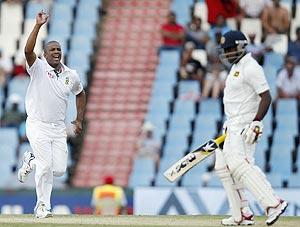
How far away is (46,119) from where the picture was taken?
13.5m

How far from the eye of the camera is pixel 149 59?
23438 mm

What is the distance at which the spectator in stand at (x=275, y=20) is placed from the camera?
72.9 ft

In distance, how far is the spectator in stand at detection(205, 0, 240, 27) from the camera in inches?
896

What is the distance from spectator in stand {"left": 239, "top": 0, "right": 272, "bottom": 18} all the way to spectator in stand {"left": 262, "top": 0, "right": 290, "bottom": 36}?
356 mm

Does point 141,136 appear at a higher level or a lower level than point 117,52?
lower

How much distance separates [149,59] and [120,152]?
2.52 m

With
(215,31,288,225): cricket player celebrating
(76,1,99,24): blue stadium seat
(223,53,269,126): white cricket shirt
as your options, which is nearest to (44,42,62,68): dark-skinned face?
(215,31,288,225): cricket player celebrating

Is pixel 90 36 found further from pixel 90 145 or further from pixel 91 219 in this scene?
pixel 91 219

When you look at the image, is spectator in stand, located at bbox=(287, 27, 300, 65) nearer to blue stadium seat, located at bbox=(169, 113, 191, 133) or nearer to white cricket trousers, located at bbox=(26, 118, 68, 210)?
blue stadium seat, located at bbox=(169, 113, 191, 133)

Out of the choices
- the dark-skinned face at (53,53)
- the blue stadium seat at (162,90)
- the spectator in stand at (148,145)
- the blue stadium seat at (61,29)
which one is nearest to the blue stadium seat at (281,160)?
the spectator in stand at (148,145)

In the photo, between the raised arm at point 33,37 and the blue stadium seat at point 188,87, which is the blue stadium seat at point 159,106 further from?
the raised arm at point 33,37

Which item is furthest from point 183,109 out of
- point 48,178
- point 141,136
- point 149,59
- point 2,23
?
point 48,178

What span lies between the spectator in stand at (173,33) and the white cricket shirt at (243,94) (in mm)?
10638

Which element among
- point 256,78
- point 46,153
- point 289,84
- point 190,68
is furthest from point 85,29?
point 256,78
